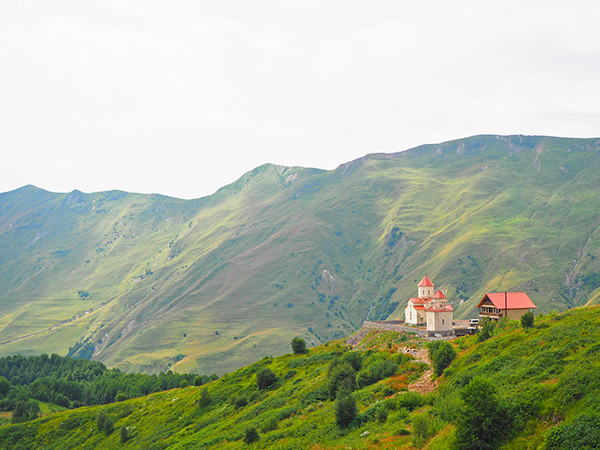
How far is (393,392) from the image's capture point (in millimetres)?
39906

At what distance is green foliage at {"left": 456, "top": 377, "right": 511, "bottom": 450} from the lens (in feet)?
82.7

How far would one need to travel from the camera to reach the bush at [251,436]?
4247cm

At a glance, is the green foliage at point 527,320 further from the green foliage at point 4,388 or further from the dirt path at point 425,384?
the green foliage at point 4,388

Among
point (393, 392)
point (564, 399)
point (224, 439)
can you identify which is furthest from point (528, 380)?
point (224, 439)

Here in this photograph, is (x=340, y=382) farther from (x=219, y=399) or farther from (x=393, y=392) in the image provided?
(x=219, y=399)

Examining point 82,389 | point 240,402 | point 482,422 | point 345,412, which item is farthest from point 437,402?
point 82,389

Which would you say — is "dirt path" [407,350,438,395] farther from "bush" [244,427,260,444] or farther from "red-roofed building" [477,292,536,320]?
"red-roofed building" [477,292,536,320]

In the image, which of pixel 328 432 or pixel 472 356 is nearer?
pixel 328 432

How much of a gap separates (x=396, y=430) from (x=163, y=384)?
119 metres

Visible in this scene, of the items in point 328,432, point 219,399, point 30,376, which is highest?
point 328,432

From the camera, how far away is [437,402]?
106ft

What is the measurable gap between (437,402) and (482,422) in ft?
23.8

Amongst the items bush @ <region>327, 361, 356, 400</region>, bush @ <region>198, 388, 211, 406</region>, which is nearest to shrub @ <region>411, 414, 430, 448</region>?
bush @ <region>327, 361, 356, 400</region>

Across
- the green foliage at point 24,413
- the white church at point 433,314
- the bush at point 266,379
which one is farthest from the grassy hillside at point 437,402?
the green foliage at point 24,413
